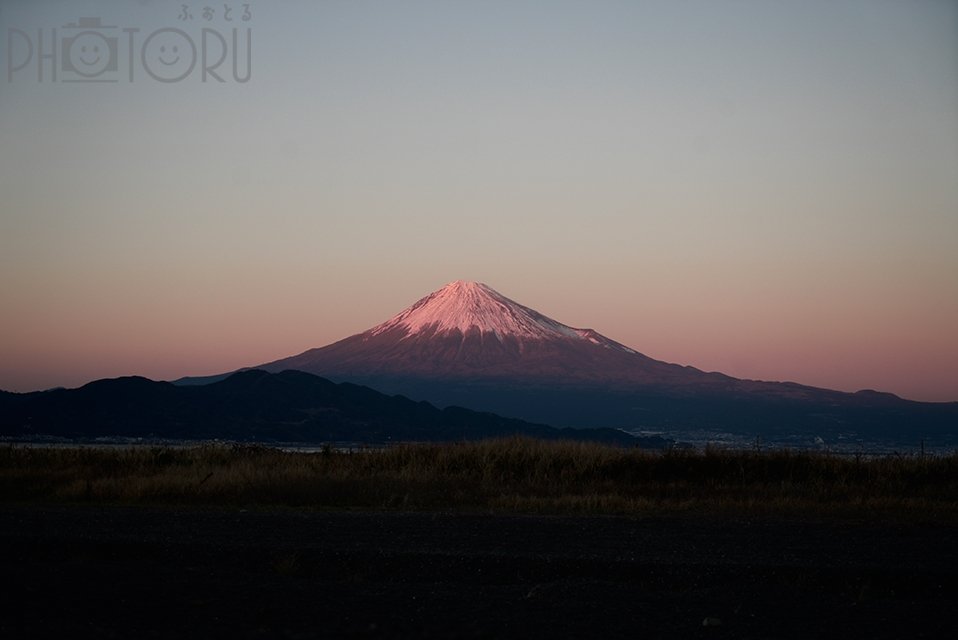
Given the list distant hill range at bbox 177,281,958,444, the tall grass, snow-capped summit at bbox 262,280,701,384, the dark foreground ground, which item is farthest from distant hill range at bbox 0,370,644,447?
the dark foreground ground

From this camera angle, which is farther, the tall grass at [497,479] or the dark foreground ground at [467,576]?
the tall grass at [497,479]

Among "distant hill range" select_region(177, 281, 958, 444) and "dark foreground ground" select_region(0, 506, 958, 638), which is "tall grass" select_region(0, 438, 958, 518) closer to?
"dark foreground ground" select_region(0, 506, 958, 638)

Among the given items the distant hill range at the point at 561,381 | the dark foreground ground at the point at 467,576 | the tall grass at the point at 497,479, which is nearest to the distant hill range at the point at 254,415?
the distant hill range at the point at 561,381

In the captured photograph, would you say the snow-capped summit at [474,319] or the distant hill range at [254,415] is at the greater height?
the snow-capped summit at [474,319]

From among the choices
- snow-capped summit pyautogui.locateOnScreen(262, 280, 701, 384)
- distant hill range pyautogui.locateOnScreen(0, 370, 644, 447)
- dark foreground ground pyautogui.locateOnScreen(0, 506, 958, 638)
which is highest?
snow-capped summit pyautogui.locateOnScreen(262, 280, 701, 384)

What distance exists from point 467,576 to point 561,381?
120308 mm

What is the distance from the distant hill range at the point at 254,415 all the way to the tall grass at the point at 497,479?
51922 mm

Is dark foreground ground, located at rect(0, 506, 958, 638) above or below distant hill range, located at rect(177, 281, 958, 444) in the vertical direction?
below

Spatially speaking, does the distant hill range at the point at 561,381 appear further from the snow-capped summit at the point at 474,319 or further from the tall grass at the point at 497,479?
the tall grass at the point at 497,479

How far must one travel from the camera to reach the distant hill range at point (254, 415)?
81125 millimetres

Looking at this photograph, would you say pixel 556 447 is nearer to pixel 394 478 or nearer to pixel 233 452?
pixel 394 478

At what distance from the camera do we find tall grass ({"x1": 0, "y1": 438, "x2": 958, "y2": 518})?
732 inches

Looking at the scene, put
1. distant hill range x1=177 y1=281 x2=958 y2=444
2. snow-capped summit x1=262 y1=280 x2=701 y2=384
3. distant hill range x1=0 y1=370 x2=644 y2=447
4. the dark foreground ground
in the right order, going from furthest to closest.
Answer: snow-capped summit x1=262 y1=280 x2=701 y2=384 → distant hill range x1=177 y1=281 x2=958 y2=444 → distant hill range x1=0 y1=370 x2=644 y2=447 → the dark foreground ground

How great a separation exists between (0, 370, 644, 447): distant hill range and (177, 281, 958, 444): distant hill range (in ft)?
93.1
